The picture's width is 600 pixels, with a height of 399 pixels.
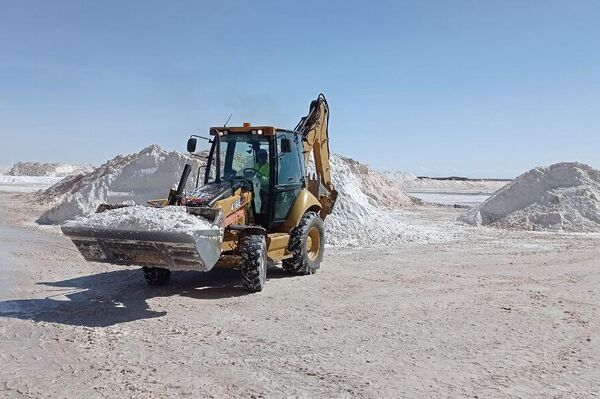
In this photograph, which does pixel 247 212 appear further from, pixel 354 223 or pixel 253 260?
pixel 354 223

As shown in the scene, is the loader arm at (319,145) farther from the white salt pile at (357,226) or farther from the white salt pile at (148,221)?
the white salt pile at (148,221)

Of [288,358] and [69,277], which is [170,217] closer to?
[288,358]

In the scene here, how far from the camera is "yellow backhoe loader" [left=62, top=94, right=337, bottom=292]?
6.87 m

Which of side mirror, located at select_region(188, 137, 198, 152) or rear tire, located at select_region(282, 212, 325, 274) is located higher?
side mirror, located at select_region(188, 137, 198, 152)

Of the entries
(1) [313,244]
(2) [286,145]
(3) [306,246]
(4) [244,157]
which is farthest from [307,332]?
(1) [313,244]

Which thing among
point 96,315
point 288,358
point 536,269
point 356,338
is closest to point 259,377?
point 288,358

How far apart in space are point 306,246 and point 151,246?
11.5 feet

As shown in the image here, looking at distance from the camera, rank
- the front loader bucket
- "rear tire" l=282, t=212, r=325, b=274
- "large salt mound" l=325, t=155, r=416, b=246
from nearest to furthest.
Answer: the front loader bucket < "rear tire" l=282, t=212, r=325, b=274 < "large salt mound" l=325, t=155, r=416, b=246

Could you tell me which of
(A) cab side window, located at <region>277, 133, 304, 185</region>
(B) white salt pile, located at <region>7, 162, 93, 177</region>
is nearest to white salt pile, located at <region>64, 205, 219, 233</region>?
(A) cab side window, located at <region>277, 133, 304, 185</region>

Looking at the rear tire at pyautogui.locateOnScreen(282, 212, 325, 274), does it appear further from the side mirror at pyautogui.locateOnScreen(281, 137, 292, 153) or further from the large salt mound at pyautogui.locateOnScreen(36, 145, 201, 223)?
the large salt mound at pyautogui.locateOnScreen(36, 145, 201, 223)

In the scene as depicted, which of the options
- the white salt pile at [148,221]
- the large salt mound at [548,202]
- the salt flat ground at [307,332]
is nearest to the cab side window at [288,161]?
the salt flat ground at [307,332]

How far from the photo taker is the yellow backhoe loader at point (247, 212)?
6.87 m

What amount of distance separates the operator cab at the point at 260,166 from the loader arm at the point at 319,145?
46.2 inches

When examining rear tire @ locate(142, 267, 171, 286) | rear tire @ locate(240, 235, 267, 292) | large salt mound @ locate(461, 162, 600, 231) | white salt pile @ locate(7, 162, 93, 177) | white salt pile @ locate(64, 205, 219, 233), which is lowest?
rear tire @ locate(142, 267, 171, 286)
